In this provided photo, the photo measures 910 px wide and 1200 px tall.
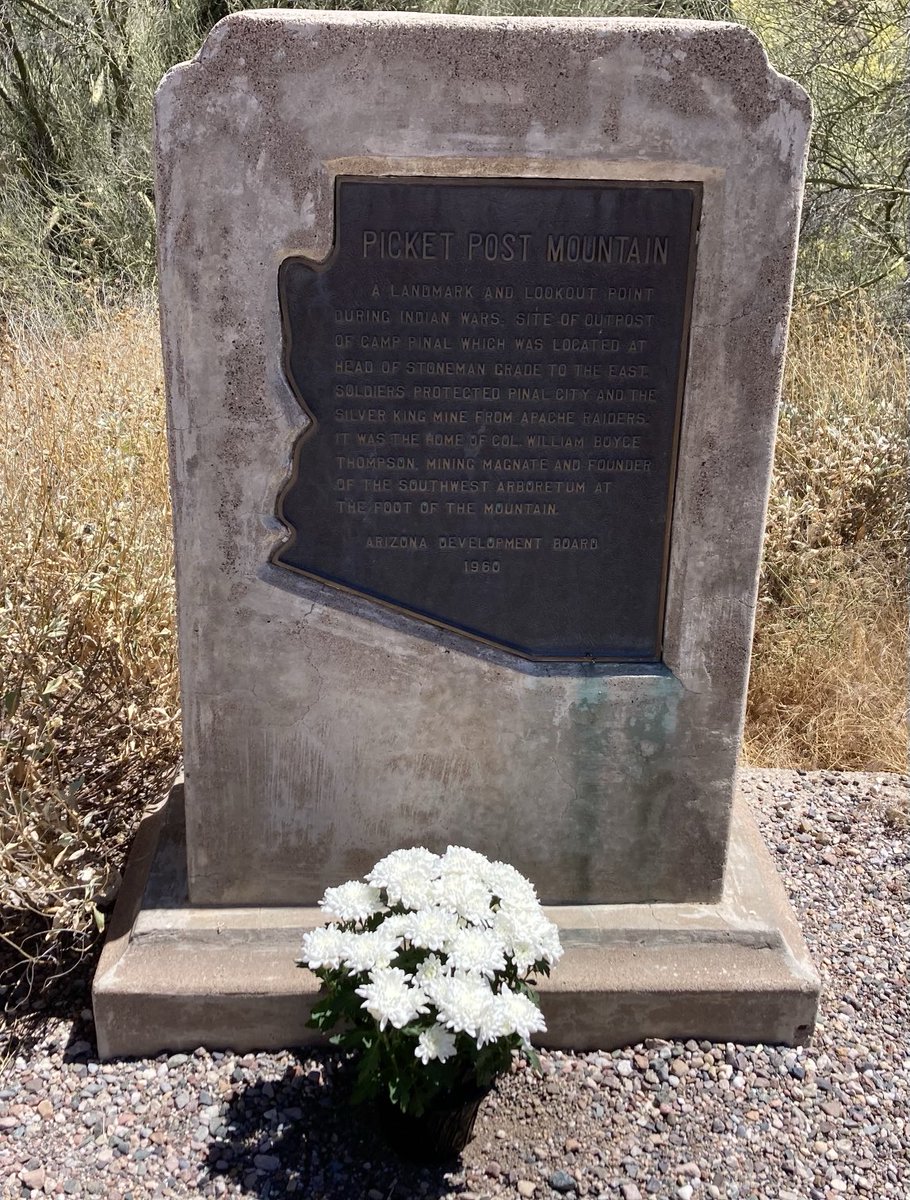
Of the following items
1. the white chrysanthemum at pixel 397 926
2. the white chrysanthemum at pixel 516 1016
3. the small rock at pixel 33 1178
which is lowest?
the small rock at pixel 33 1178

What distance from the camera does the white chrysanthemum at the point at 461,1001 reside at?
6.99ft

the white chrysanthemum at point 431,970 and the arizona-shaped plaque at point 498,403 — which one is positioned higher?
the arizona-shaped plaque at point 498,403

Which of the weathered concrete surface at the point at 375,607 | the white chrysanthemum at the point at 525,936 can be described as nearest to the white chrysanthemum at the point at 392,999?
the white chrysanthemum at the point at 525,936

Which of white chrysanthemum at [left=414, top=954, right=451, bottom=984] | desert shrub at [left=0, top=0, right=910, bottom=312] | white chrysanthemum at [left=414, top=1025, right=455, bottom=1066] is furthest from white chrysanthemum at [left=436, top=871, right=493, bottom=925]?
desert shrub at [left=0, top=0, right=910, bottom=312]

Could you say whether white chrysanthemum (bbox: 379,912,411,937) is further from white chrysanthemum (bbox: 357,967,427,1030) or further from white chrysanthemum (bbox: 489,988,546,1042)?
white chrysanthemum (bbox: 489,988,546,1042)

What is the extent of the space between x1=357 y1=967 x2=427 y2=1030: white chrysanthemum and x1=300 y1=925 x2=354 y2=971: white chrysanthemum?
0.10 m

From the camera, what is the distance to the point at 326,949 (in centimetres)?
228

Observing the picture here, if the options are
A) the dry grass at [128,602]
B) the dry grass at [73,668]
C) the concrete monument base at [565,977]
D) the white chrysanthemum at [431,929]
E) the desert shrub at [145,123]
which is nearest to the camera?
the white chrysanthemum at [431,929]

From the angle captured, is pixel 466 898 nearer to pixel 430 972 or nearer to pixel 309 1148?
pixel 430 972

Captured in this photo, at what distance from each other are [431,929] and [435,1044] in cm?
23

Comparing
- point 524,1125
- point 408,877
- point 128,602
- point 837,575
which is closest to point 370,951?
point 408,877

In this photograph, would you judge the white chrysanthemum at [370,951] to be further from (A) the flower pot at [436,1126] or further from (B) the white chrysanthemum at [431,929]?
(A) the flower pot at [436,1126]

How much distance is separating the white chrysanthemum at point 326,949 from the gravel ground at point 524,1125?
53 cm

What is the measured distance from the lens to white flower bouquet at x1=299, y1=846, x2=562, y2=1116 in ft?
7.09
